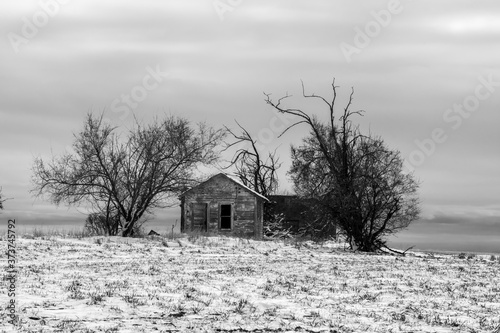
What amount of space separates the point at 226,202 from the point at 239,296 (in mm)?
28183

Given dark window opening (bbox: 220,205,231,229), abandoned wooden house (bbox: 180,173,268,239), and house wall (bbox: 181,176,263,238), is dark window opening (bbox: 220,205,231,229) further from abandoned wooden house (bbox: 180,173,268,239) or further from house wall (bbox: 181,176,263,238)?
house wall (bbox: 181,176,263,238)

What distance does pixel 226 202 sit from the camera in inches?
1594

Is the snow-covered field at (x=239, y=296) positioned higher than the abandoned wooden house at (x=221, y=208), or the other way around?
the abandoned wooden house at (x=221, y=208)

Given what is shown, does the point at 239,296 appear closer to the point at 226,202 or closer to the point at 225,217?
the point at 226,202

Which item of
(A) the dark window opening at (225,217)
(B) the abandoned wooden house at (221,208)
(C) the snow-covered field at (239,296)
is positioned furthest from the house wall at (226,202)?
(C) the snow-covered field at (239,296)

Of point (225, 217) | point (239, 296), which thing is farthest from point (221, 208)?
point (239, 296)

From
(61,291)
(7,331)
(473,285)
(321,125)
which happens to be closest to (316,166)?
(321,125)

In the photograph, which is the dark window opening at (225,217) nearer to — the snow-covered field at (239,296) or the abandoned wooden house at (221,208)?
the abandoned wooden house at (221,208)

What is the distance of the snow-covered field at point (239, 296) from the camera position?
30.5 ft

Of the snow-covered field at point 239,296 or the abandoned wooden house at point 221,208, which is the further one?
the abandoned wooden house at point 221,208

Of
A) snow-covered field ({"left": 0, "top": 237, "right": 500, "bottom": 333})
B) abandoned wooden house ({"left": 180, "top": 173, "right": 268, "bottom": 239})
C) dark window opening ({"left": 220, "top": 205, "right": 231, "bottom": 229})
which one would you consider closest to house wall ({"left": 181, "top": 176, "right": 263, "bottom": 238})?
abandoned wooden house ({"left": 180, "top": 173, "right": 268, "bottom": 239})

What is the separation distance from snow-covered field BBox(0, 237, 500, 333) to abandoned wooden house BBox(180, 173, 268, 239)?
17823 mm

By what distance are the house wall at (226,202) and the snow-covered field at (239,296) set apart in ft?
58.4

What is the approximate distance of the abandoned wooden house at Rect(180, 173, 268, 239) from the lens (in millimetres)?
40219
